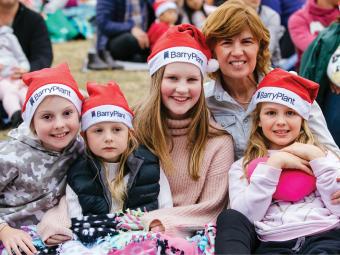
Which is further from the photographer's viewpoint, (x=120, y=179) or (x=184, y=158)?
(x=184, y=158)

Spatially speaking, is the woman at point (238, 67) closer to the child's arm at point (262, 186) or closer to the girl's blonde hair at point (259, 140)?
the girl's blonde hair at point (259, 140)

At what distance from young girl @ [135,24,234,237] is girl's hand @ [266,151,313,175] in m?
0.30

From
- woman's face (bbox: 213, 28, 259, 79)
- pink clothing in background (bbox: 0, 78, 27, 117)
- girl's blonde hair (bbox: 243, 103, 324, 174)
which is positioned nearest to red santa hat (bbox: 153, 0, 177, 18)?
pink clothing in background (bbox: 0, 78, 27, 117)

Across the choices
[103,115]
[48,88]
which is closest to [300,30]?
[103,115]

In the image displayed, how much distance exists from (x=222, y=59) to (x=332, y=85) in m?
0.98

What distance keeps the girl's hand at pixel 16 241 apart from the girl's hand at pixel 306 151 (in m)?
1.11

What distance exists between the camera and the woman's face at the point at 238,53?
263 centimetres

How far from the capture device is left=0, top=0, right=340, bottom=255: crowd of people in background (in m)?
Answer: 2.22

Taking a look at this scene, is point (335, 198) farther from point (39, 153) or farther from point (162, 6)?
point (162, 6)

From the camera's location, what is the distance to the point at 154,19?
6.15 m

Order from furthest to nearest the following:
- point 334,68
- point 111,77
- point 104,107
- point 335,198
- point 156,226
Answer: point 111,77 → point 334,68 → point 104,107 → point 156,226 → point 335,198

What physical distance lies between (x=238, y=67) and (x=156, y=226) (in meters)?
0.86

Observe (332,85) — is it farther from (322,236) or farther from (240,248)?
(240,248)

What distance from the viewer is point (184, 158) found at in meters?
2.56
